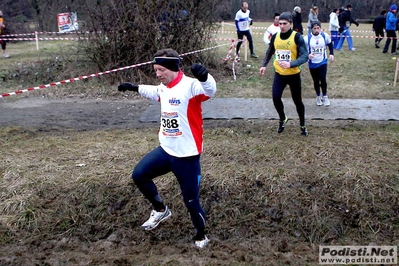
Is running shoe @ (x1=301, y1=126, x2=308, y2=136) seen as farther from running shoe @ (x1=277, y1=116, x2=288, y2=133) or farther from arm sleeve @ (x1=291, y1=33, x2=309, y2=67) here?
arm sleeve @ (x1=291, y1=33, x2=309, y2=67)

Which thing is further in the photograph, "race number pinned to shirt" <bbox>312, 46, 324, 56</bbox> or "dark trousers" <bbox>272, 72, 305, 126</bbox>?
"race number pinned to shirt" <bbox>312, 46, 324, 56</bbox>

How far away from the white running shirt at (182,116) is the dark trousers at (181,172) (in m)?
0.10

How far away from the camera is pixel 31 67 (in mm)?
12805

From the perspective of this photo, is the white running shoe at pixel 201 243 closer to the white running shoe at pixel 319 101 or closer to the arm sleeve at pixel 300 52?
the arm sleeve at pixel 300 52

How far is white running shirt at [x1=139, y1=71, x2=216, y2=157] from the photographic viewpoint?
148 inches

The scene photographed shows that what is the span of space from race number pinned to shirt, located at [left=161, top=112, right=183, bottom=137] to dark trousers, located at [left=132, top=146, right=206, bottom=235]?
9.7 inches

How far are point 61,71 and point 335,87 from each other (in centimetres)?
819

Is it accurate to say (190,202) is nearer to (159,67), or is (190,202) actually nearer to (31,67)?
(159,67)

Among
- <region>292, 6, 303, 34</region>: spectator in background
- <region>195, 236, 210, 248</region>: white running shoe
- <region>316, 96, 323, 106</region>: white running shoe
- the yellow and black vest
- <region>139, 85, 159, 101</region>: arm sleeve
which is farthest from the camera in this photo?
<region>292, 6, 303, 34</region>: spectator in background

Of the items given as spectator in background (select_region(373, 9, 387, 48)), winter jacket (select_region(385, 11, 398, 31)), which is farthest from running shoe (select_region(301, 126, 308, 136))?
spectator in background (select_region(373, 9, 387, 48))

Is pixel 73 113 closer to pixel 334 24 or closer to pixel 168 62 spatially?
pixel 168 62

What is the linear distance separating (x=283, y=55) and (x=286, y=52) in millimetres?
71

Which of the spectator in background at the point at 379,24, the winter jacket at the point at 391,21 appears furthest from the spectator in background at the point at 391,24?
the spectator in background at the point at 379,24

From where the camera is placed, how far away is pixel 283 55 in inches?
260
